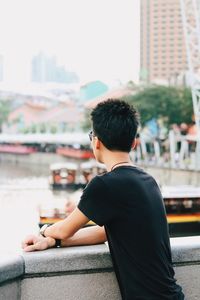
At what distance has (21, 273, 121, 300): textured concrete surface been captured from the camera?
5.33 ft

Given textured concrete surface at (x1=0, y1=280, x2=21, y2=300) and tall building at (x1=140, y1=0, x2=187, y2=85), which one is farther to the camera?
tall building at (x1=140, y1=0, x2=187, y2=85)

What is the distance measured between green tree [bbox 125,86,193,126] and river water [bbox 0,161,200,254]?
517 cm

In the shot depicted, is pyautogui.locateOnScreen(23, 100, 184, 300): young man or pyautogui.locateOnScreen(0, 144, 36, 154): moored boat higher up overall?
pyautogui.locateOnScreen(23, 100, 184, 300): young man

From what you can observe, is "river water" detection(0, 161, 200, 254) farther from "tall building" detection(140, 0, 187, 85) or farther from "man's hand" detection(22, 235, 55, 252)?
"tall building" detection(140, 0, 187, 85)

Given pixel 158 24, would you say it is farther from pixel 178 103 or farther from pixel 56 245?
pixel 56 245

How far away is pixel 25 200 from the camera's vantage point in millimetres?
18453

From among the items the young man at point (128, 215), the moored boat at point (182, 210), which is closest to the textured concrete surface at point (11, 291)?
the young man at point (128, 215)

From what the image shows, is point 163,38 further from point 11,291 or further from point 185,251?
point 11,291

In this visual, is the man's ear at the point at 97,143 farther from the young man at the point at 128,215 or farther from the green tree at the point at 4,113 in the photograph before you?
the green tree at the point at 4,113

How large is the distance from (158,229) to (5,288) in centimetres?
46

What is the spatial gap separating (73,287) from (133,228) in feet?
1.10

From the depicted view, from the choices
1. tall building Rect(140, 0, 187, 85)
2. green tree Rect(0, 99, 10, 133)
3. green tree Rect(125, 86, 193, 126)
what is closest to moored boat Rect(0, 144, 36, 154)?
green tree Rect(0, 99, 10, 133)

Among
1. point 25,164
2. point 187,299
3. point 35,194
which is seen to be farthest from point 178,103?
point 187,299

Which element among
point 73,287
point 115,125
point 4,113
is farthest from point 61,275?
point 4,113
